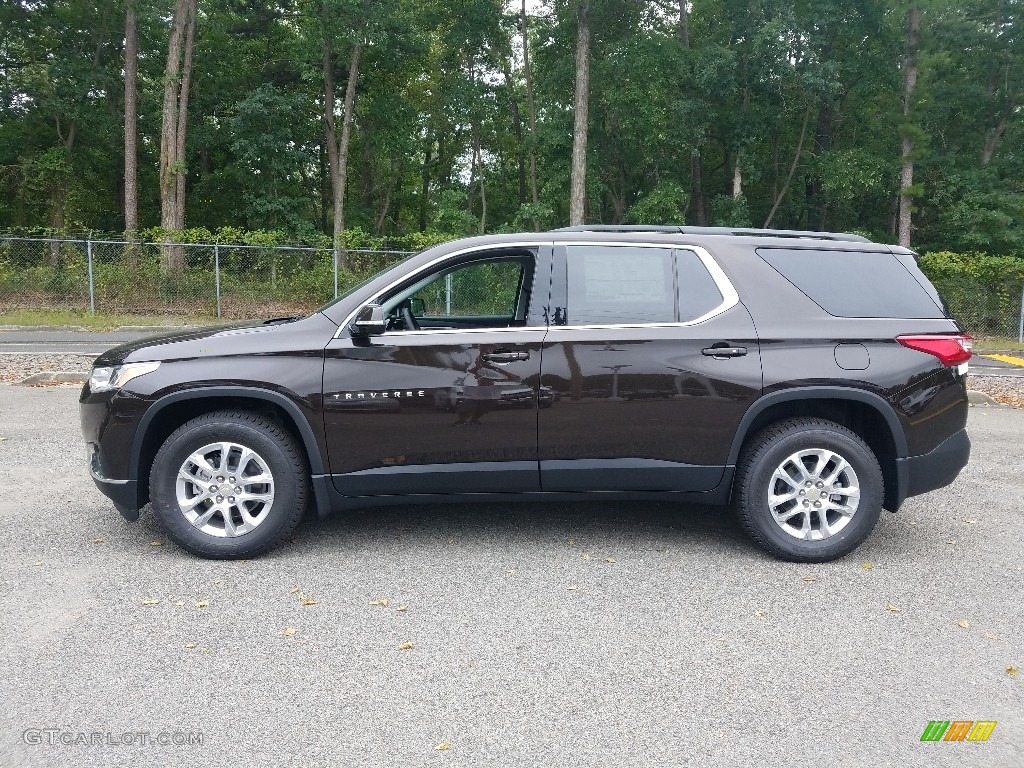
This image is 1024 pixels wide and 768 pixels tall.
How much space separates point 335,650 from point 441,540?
4.69ft

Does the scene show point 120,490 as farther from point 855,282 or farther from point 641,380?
point 855,282

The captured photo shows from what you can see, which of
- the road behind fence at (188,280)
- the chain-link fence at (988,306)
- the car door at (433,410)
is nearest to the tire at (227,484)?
the car door at (433,410)

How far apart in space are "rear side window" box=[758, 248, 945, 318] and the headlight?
3.41m

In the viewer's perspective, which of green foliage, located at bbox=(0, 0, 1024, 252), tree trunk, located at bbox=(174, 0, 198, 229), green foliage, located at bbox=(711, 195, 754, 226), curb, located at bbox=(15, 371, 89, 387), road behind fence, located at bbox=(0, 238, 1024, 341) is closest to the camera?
curb, located at bbox=(15, 371, 89, 387)

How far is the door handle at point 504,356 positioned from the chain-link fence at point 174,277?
16.0 metres

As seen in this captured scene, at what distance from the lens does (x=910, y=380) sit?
4.30 metres

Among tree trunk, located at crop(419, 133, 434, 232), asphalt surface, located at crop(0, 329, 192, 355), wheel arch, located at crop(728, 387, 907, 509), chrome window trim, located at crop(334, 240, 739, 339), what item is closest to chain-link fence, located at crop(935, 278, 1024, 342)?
wheel arch, located at crop(728, 387, 907, 509)

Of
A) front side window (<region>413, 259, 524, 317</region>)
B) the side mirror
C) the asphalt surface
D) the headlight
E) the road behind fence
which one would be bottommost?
the asphalt surface

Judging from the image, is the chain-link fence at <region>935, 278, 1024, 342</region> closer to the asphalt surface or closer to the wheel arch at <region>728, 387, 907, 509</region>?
the wheel arch at <region>728, 387, 907, 509</region>

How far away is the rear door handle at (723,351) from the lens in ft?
13.9

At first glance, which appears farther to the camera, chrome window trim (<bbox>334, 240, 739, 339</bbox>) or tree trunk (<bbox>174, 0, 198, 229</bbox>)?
tree trunk (<bbox>174, 0, 198, 229</bbox>)

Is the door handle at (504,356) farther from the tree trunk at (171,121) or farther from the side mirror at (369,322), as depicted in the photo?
the tree trunk at (171,121)

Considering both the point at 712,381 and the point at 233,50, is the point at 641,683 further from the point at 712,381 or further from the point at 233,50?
the point at 233,50

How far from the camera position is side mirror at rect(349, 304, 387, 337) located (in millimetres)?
4191
